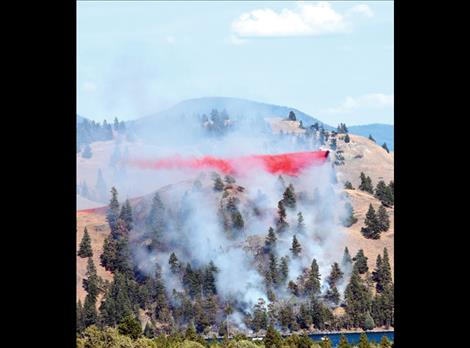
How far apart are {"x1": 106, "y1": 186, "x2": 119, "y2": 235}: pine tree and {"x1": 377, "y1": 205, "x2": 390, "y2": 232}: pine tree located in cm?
1441

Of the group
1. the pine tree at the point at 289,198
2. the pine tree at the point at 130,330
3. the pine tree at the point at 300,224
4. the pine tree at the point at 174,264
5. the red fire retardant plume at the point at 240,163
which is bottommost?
the pine tree at the point at 130,330

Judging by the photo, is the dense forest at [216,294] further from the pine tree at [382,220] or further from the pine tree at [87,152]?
the pine tree at [87,152]

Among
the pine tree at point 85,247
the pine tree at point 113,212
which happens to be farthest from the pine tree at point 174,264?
the pine tree at point 85,247

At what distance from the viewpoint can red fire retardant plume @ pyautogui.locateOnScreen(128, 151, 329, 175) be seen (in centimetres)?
6112

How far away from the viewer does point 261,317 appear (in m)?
48.6

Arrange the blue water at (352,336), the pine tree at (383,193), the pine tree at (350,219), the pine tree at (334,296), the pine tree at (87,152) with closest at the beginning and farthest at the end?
1. the blue water at (352,336)
2. the pine tree at (334,296)
3. the pine tree at (350,219)
4. the pine tree at (383,193)
5. the pine tree at (87,152)

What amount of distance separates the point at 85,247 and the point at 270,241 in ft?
34.1

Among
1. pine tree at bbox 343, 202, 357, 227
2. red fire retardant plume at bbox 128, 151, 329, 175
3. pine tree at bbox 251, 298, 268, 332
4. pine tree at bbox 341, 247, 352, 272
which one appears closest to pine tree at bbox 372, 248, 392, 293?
pine tree at bbox 341, 247, 352, 272

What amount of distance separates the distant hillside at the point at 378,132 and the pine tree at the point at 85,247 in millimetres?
21806

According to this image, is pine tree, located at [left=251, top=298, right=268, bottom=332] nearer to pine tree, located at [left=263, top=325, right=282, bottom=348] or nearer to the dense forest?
the dense forest

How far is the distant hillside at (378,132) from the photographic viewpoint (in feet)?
213

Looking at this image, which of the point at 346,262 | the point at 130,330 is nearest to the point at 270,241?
the point at 346,262
